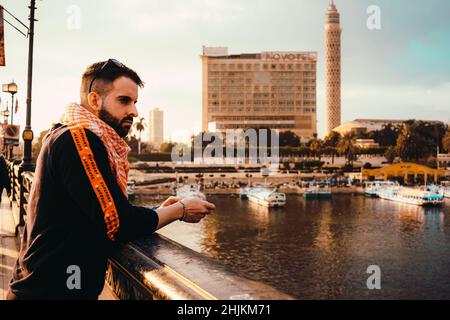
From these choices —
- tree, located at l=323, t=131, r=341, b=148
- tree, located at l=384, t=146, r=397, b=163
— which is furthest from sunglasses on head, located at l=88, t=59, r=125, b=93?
tree, located at l=323, t=131, r=341, b=148

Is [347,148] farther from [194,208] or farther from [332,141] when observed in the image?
[194,208]

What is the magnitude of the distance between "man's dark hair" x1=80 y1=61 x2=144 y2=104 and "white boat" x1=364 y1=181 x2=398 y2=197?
8213cm

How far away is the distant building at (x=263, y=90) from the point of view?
131375mm

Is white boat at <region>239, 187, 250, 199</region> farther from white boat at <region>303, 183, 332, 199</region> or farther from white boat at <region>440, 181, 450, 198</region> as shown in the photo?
white boat at <region>440, 181, 450, 198</region>

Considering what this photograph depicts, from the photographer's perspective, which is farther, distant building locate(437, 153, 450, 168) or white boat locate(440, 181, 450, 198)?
distant building locate(437, 153, 450, 168)

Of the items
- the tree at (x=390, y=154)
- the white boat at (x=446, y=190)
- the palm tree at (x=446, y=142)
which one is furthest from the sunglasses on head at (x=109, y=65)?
the tree at (x=390, y=154)

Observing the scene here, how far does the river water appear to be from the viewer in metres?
35.0

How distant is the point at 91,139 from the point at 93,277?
0.54 m

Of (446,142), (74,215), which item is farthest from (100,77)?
(446,142)

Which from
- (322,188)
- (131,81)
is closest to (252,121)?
(322,188)

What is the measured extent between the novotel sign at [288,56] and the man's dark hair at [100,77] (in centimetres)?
13142

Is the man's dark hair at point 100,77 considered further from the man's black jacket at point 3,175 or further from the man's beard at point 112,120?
the man's black jacket at point 3,175

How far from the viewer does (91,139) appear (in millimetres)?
2148

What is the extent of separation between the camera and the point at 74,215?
2152mm
